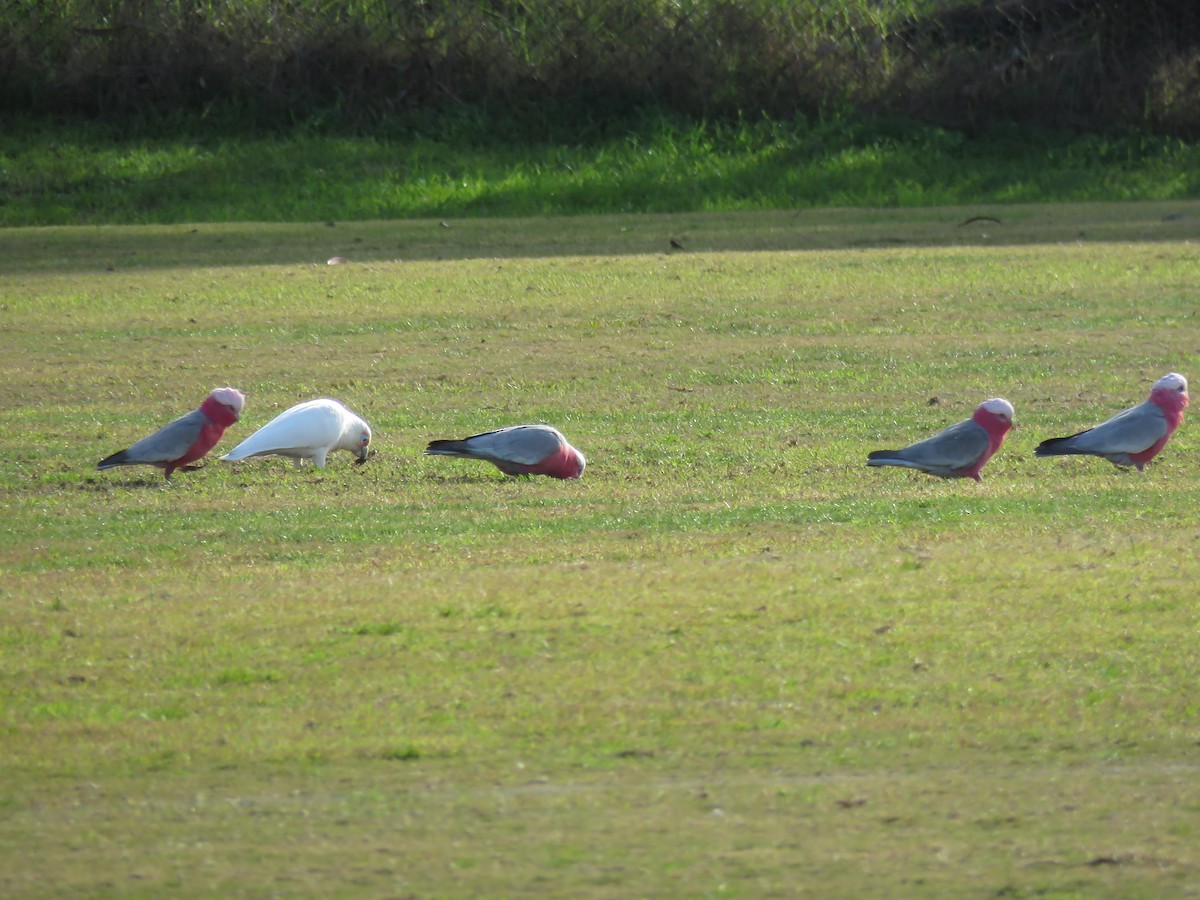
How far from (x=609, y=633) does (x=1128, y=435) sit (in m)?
3.45

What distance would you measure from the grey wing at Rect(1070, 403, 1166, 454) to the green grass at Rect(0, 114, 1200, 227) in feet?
42.4

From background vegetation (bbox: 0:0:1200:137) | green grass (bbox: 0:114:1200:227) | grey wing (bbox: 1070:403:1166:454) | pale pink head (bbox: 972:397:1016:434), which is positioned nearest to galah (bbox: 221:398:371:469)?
pale pink head (bbox: 972:397:1016:434)

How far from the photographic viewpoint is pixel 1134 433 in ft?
24.9

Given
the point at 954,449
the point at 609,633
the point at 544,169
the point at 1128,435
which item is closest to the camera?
the point at 609,633

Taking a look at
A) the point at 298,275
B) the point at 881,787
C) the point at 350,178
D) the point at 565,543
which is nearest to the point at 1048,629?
the point at 881,787

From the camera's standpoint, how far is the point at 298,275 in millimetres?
15062

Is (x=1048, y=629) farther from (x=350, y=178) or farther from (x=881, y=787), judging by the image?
(x=350, y=178)

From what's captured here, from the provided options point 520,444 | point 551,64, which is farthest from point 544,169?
point 520,444

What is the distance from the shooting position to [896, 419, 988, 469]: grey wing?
24.6 feet

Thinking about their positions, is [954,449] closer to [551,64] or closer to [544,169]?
[544,169]

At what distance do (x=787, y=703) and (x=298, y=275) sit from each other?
1119cm

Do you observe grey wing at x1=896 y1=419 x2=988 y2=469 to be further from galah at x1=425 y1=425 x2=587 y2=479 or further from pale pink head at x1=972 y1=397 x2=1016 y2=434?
galah at x1=425 y1=425 x2=587 y2=479

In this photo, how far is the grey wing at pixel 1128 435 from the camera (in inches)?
298

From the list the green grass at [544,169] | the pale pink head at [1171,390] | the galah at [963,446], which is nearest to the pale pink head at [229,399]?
the galah at [963,446]
